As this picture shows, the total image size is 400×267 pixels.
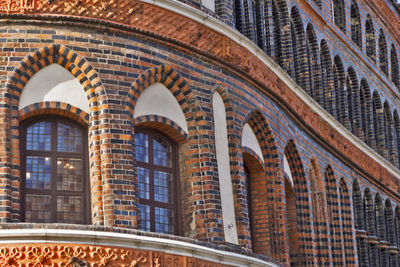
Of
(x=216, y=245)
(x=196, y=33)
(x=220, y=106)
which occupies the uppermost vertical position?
(x=196, y=33)

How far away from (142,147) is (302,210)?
543 centimetres

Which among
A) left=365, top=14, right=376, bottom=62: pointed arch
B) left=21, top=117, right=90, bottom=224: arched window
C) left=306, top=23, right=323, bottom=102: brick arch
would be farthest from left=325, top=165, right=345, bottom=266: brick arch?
left=21, top=117, right=90, bottom=224: arched window

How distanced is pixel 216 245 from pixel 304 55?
7585mm

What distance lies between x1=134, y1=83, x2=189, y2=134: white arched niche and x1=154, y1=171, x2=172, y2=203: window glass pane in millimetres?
853

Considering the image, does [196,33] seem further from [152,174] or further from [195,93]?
[152,174]

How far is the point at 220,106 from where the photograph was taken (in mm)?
19562

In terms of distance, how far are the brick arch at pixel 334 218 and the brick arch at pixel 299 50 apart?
200cm

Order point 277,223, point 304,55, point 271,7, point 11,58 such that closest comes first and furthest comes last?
point 11,58, point 277,223, point 271,7, point 304,55

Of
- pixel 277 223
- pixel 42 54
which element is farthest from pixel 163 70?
pixel 277 223

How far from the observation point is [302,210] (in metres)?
22.9

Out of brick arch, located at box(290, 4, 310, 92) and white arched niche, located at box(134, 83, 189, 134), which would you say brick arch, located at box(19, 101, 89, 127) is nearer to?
white arched niche, located at box(134, 83, 189, 134)

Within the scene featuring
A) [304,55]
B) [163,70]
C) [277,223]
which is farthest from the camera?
[304,55]

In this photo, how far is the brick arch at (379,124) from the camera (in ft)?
101

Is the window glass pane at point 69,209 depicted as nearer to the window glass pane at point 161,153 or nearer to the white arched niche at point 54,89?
the white arched niche at point 54,89
